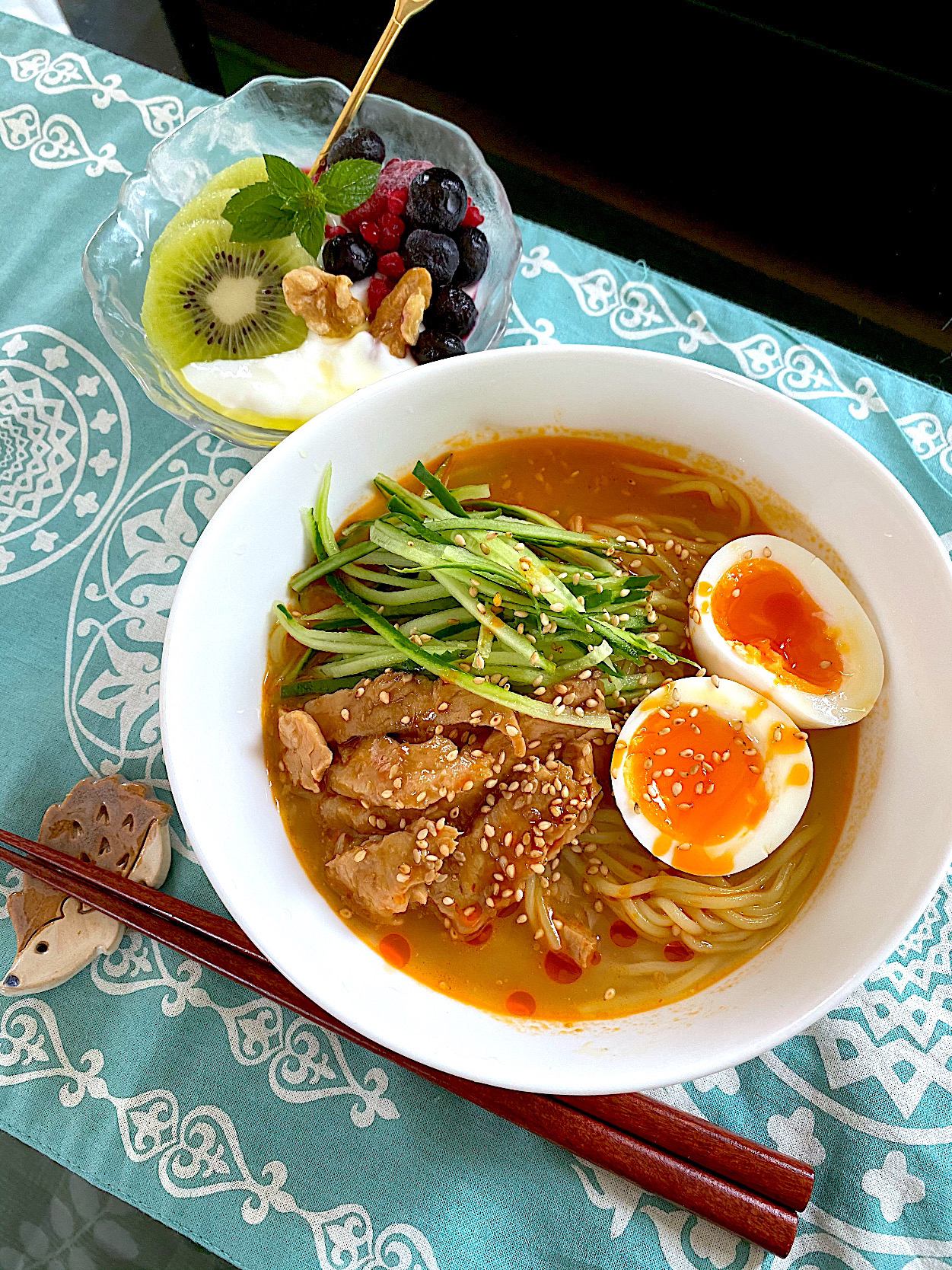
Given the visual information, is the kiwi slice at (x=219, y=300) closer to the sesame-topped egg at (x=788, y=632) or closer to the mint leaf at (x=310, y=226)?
the mint leaf at (x=310, y=226)

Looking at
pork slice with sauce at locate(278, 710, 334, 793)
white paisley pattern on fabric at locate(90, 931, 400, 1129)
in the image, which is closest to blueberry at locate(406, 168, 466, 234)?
pork slice with sauce at locate(278, 710, 334, 793)

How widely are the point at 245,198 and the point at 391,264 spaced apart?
338 mm

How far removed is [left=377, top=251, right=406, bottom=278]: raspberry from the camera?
2.13 metres

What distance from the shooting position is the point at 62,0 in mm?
2629

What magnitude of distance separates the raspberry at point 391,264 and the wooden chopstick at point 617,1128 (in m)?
1.42

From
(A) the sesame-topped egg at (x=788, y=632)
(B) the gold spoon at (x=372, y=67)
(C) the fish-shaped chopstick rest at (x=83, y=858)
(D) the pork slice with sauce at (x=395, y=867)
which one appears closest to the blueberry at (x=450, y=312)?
(B) the gold spoon at (x=372, y=67)

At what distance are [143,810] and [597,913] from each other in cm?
92

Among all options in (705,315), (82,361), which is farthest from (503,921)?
(82,361)

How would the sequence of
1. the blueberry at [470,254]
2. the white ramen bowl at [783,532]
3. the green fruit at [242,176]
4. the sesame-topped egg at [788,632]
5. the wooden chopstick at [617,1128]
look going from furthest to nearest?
the green fruit at [242,176] → the blueberry at [470,254] → the sesame-topped egg at [788,632] → the wooden chopstick at [617,1128] → the white ramen bowl at [783,532]

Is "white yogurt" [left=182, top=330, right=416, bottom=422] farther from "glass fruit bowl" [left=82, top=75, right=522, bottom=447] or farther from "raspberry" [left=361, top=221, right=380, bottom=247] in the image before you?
"raspberry" [left=361, top=221, right=380, bottom=247]

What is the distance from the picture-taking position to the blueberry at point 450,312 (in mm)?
2086

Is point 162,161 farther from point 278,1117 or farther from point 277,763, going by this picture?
point 278,1117

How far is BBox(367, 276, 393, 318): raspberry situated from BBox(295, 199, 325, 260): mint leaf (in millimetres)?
145

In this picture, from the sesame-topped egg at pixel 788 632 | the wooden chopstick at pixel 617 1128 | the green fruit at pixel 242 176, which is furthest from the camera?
the green fruit at pixel 242 176
